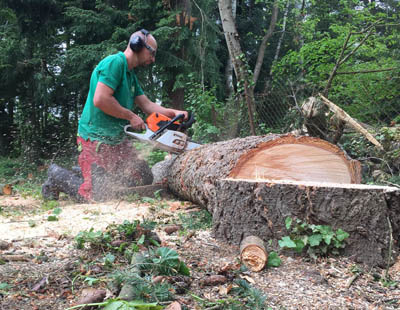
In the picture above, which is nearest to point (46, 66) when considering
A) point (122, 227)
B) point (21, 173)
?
point (21, 173)

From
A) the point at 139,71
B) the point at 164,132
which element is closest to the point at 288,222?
the point at 164,132

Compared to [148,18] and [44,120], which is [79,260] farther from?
[44,120]

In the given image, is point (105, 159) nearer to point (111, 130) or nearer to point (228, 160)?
point (111, 130)

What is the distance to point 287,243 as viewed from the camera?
2096 mm

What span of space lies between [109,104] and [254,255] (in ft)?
8.27

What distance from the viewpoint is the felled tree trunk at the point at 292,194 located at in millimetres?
2053

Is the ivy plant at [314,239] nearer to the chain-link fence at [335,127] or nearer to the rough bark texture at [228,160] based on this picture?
the rough bark texture at [228,160]

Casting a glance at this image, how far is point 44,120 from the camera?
10070mm

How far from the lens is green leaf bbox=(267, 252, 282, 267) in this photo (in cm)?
200

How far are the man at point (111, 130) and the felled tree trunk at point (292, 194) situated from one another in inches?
48.3

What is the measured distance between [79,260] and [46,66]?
8605 millimetres

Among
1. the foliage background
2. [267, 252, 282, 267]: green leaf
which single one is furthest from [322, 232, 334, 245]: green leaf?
the foliage background

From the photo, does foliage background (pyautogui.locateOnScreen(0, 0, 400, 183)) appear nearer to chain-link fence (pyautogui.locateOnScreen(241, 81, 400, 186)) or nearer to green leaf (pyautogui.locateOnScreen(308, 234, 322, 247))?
chain-link fence (pyautogui.locateOnScreen(241, 81, 400, 186))

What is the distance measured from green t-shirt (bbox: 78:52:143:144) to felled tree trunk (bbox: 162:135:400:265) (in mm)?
1343
